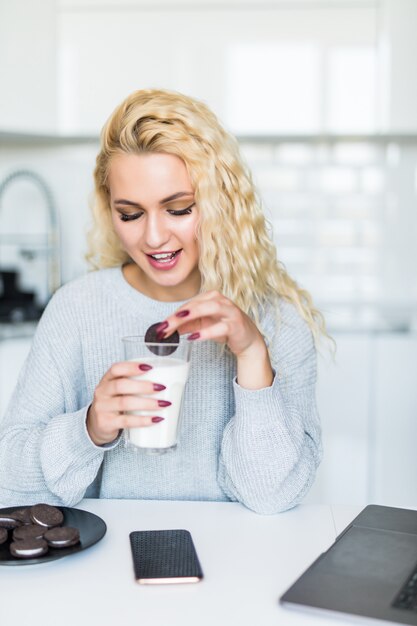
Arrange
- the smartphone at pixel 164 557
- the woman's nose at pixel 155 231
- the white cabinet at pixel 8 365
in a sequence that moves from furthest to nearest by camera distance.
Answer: the white cabinet at pixel 8 365 → the woman's nose at pixel 155 231 → the smartphone at pixel 164 557

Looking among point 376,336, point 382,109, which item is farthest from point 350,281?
point 382,109

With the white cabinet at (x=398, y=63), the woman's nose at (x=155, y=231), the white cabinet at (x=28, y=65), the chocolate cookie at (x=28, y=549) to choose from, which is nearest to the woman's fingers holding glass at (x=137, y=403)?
the chocolate cookie at (x=28, y=549)

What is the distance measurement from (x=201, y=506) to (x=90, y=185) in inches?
104

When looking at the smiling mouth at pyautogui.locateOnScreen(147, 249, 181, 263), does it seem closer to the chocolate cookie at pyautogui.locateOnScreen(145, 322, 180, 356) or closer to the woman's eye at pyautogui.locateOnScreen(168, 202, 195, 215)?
the woman's eye at pyautogui.locateOnScreen(168, 202, 195, 215)

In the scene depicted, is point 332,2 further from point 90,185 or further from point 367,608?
point 367,608

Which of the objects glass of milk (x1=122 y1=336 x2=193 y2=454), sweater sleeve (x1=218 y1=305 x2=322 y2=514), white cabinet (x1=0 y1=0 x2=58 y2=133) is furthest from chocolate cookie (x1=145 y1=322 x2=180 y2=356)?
white cabinet (x1=0 y1=0 x2=58 y2=133)

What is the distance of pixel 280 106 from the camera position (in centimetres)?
348

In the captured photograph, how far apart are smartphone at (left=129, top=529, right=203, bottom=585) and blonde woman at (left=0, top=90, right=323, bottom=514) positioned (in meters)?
0.17

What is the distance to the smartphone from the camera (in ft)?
3.41

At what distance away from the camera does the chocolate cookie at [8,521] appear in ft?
3.84

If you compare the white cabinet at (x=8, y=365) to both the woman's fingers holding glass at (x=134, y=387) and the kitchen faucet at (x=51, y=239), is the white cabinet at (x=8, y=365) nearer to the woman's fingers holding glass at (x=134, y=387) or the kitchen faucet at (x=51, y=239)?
the kitchen faucet at (x=51, y=239)

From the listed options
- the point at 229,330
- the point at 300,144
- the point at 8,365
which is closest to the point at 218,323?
the point at 229,330

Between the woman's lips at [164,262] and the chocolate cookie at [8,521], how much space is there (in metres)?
0.56

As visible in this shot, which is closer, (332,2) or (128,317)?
(128,317)
